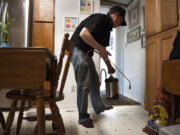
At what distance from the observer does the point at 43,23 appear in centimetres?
275

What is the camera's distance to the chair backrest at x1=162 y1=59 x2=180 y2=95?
1.27 m

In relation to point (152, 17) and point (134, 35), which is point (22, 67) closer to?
point (152, 17)

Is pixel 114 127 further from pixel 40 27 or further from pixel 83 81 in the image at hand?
pixel 40 27

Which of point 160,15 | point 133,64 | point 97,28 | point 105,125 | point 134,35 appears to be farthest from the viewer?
point 133,64

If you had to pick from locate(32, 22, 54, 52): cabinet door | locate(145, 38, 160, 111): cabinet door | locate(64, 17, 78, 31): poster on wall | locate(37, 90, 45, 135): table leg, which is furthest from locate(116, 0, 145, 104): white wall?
locate(37, 90, 45, 135): table leg

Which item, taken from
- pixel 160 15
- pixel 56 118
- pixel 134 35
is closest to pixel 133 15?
pixel 134 35

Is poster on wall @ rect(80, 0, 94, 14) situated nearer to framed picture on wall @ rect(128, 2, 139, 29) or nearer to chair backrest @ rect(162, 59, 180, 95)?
framed picture on wall @ rect(128, 2, 139, 29)

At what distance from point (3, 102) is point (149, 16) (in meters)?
2.49

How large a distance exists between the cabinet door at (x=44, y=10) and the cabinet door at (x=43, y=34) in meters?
0.10

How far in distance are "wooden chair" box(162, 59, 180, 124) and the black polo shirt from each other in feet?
2.54

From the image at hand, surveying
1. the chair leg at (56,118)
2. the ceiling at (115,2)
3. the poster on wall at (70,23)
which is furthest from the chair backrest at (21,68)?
the ceiling at (115,2)

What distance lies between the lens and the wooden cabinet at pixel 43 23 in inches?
108

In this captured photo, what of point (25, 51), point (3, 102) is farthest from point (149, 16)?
point (3, 102)

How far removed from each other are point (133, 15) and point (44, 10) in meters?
2.22
